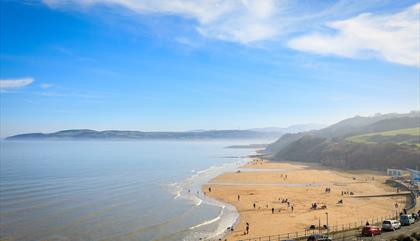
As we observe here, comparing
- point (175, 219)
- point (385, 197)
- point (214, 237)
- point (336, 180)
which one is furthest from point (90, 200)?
point (336, 180)

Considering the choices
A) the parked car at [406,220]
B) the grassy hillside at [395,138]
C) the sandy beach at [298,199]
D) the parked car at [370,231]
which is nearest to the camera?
the parked car at [370,231]

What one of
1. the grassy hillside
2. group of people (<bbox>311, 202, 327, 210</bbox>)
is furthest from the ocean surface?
the grassy hillside

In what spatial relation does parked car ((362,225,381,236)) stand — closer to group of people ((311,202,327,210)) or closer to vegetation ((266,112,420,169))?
group of people ((311,202,327,210))

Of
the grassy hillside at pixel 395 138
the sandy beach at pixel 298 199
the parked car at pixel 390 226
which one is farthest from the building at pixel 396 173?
the parked car at pixel 390 226

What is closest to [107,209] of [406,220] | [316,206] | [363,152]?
[316,206]

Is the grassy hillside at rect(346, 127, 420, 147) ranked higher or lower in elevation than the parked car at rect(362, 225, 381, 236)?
higher

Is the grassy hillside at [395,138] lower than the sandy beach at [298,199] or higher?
higher

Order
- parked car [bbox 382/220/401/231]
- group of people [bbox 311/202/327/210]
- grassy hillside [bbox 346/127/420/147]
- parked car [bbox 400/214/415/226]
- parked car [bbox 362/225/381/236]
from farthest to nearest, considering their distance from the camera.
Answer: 1. grassy hillside [bbox 346/127/420/147]
2. group of people [bbox 311/202/327/210]
3. parked car [bbox 400/214/415/226]
4. parked car [bbox 382/220/401/231]
5. parked car [bbox 362/225/381/236]

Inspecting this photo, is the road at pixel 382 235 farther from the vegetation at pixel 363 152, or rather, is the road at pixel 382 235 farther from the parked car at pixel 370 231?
the vegetation at pixel 363 152
